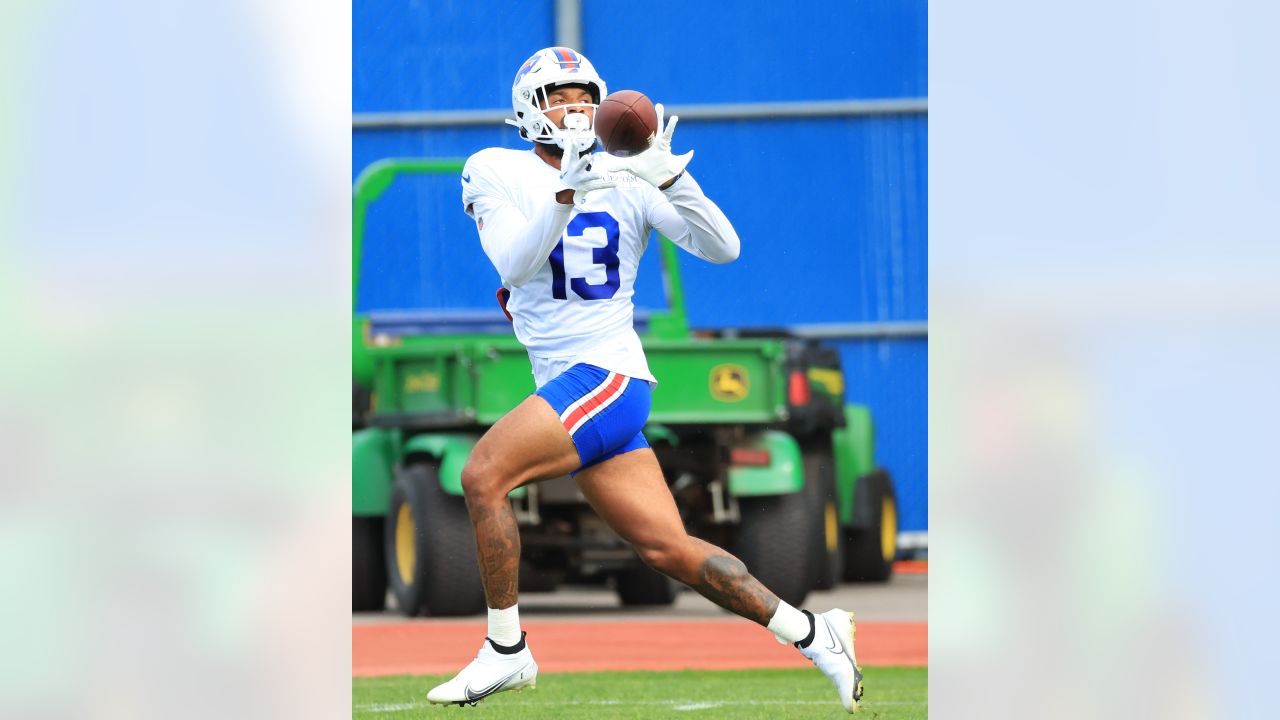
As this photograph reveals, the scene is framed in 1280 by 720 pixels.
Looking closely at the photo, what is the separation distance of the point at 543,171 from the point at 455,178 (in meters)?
11.5

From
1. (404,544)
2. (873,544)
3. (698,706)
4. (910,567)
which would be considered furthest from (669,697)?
(910,567)

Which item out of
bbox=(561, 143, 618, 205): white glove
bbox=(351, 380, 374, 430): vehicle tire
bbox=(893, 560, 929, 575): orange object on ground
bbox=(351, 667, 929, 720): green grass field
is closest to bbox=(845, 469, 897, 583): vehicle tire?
bbox=(893, 560, 929, 575): orange object on ground

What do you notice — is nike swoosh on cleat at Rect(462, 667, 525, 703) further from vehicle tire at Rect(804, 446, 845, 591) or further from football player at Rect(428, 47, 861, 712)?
vehicle tire at Rect(804, 446, 845, 591)

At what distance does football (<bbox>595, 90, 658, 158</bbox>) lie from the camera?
4520 mm

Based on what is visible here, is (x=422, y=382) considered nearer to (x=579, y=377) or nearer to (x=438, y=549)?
(x=438, y=549)

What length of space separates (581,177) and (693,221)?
17.2 inches

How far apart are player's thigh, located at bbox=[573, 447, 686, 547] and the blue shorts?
34 millimetres

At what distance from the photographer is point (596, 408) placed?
15.8 ft
